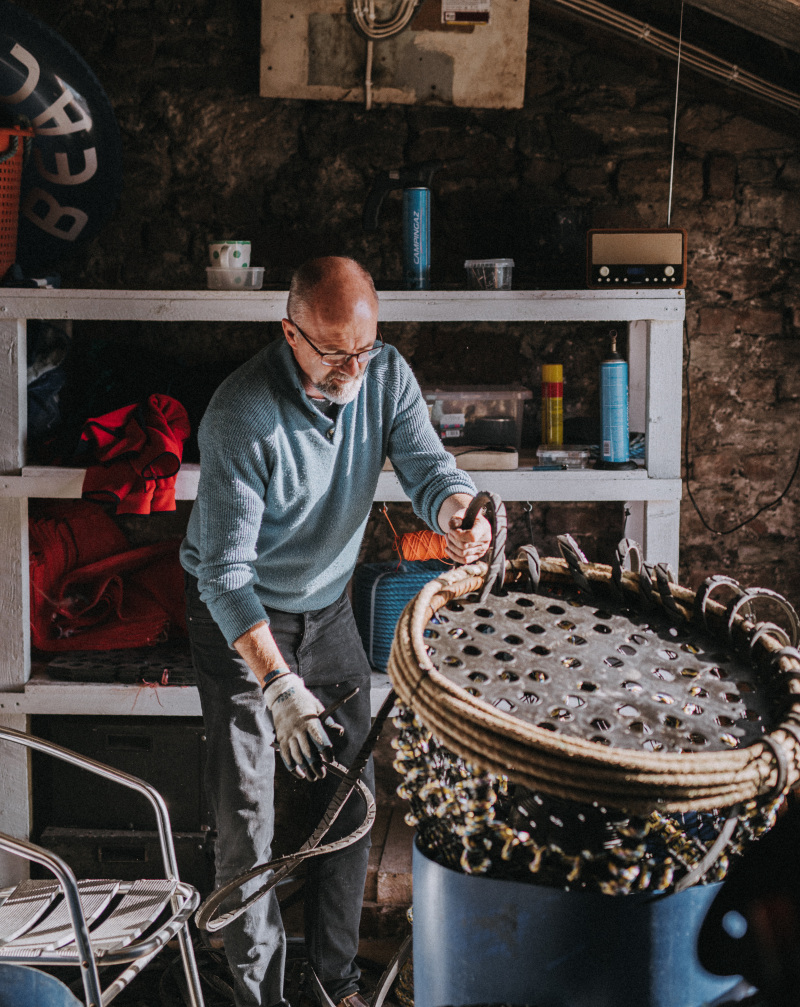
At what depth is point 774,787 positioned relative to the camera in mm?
944

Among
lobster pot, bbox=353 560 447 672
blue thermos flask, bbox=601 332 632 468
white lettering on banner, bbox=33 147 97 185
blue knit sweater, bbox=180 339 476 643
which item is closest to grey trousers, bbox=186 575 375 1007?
blue knit sweater, bbox=180 339 476 643

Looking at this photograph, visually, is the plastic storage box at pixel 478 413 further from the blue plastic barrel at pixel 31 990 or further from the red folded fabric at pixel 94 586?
the blue plastic barrel at pixel 31 990

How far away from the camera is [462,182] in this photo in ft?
9.80

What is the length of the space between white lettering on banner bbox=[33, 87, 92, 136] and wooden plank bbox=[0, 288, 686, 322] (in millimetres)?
537

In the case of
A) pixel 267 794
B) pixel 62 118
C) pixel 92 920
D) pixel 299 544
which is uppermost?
pixel 62 118

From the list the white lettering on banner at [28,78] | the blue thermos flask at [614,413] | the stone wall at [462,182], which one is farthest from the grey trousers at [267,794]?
the white lettering on banner at [28,78]

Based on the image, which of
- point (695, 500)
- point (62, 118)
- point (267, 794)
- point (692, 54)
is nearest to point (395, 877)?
point (267, 794)

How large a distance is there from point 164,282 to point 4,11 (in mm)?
869

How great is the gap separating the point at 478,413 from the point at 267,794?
1307mm

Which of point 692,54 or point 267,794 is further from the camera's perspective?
point 692,54

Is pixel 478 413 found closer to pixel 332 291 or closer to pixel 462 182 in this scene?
pixel 462 182

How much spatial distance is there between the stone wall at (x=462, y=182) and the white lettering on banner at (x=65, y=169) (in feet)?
0.80

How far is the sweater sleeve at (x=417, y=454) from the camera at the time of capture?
198 centimetres

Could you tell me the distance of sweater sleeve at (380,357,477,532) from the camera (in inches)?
77.9
